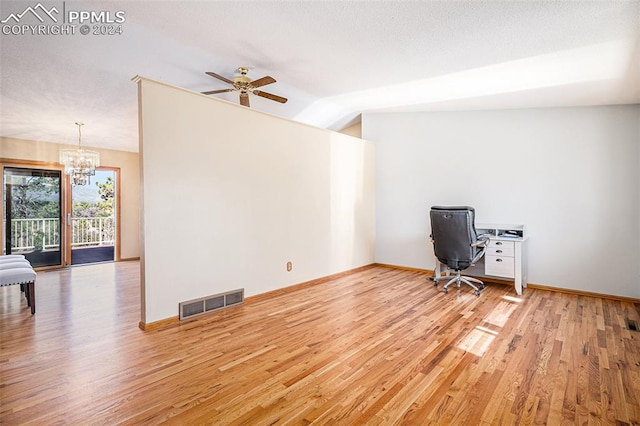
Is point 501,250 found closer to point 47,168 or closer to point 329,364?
point 329,364

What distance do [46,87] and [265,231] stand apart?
3.17m

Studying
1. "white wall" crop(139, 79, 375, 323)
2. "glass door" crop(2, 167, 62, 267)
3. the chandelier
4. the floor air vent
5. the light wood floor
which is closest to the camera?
the light wood floor

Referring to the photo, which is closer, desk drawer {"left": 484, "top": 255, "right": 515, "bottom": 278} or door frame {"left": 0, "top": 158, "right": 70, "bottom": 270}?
desk drawer {"left": 484, "top": 255, "right": 515, "bottom": 278}

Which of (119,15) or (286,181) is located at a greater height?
(119,15)

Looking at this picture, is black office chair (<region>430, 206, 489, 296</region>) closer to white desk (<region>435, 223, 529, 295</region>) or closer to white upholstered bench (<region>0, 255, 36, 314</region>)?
white desk (<region>435, 223, 529, 295</region>)

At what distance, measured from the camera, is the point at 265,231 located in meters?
4.08

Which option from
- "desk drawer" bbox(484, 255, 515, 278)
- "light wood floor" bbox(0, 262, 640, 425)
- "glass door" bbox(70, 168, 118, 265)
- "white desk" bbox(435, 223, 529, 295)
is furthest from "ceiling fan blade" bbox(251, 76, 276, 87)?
"glass door" bbox(70, 168, 118, 265)

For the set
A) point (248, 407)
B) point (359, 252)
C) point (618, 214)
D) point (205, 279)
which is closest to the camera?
point (248, 407)

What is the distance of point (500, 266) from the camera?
4.32 meters

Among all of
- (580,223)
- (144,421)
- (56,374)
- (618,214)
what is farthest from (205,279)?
(618,214)

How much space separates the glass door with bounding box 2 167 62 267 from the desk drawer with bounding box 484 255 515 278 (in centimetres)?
779

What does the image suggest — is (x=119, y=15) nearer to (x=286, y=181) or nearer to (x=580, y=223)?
(x=286, y=181)

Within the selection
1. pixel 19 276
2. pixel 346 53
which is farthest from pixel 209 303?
pixel 346 53

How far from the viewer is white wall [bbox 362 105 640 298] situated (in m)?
4.02
